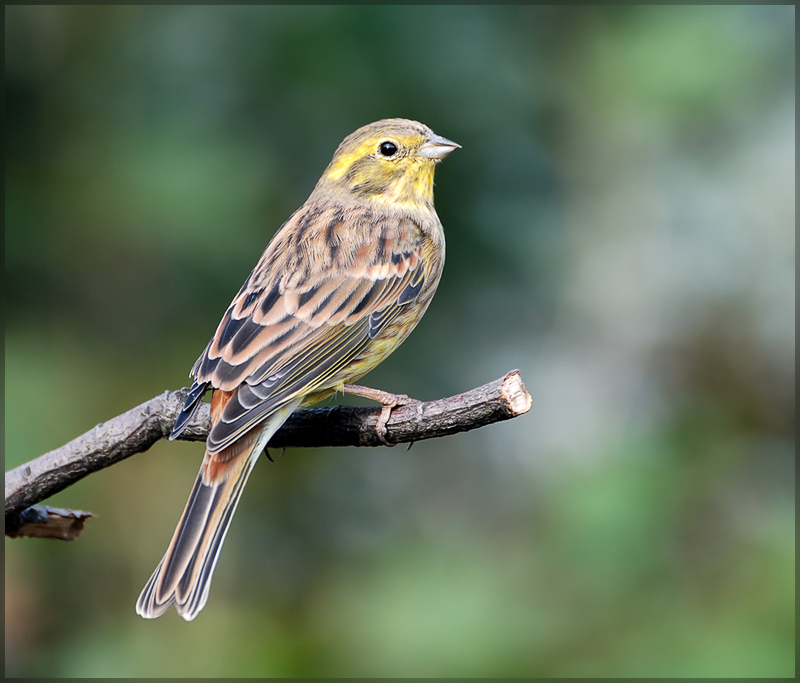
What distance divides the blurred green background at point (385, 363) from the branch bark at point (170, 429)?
141 centimetres

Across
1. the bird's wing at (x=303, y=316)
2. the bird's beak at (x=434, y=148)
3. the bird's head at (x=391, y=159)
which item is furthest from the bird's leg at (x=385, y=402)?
the bird's beak at (x=434, y=148)

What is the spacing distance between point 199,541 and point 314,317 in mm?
952

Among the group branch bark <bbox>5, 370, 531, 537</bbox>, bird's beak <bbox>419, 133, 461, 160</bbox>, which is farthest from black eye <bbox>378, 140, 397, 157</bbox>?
branch bark <bbox>5, 370, 531, 537</bbox>

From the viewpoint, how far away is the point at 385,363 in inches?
205

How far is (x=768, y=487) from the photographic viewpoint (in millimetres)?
5375

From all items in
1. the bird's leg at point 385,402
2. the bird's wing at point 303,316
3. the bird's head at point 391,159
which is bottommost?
the bird's leg at point 385,402

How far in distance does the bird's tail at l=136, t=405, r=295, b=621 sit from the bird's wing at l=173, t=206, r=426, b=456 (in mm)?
167

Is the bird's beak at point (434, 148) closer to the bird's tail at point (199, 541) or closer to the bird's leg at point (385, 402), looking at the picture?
the bird's leg at point (385, 402)

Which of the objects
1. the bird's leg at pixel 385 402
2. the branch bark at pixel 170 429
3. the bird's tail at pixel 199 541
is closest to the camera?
the branch bark at pixel 170 429

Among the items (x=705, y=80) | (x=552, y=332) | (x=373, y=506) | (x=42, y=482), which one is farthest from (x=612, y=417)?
(x=42, y=482)

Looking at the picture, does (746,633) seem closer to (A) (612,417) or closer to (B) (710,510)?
(B) (710,510)

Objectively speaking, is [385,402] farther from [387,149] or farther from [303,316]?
[387,149]

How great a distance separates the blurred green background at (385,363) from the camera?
445 cm

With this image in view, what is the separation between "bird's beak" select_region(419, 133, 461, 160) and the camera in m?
4.29
